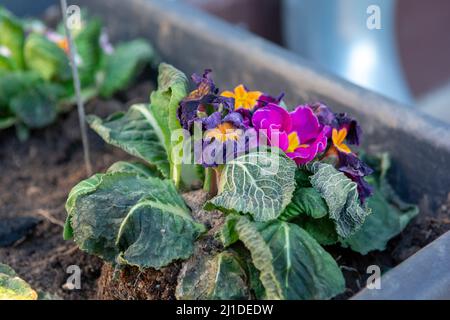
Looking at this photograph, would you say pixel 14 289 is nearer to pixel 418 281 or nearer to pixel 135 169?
pixel 135 169

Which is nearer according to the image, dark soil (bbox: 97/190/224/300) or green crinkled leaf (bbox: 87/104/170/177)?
dark soil (bbox: 97/190/224/300)

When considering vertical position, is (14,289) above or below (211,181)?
below

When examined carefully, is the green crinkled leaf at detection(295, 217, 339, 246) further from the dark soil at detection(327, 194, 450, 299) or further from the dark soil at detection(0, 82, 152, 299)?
the dark soil at detection(0, 82, 152, 299)

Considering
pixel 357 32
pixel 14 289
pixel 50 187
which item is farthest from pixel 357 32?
pixel 14 289

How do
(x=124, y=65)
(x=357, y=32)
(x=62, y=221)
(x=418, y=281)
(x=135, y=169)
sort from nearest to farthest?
1. (x=418, y=281)
2. (x=135, y=169)
3. (x=62, y=221)
4. (x=124, y=65)
5. (x=357, y=32)

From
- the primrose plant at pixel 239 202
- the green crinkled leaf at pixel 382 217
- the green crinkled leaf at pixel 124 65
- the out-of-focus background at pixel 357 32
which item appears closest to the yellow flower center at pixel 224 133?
the primrose plant at pixel 239 202

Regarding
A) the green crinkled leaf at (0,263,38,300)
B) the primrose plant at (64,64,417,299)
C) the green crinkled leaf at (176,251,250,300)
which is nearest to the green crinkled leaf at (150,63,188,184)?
the primrose plant at (64,64,417,299)
